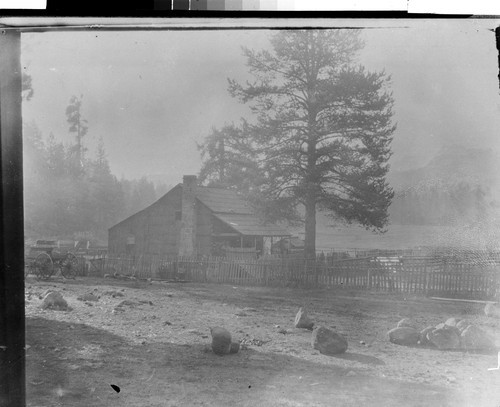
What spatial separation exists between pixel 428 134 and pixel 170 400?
2.67 m

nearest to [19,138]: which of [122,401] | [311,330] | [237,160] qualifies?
[237,160]

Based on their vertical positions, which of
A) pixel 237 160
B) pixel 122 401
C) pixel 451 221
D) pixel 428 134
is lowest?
pixel 122 401

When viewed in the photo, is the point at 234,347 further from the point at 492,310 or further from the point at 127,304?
the point at 492,310

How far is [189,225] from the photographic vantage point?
10.4ft

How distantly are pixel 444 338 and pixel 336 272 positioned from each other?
903mm

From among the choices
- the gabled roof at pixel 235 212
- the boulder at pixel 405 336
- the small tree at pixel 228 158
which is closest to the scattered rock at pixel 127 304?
the gabled roof at pixel 235 212

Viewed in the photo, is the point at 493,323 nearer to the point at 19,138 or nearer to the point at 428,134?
the point at 428,134

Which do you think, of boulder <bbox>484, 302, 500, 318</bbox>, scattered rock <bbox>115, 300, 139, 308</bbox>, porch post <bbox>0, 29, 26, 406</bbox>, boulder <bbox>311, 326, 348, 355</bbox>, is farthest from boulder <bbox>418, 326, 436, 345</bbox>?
porch post <bbox>0, 29, 26, 406</bbox>

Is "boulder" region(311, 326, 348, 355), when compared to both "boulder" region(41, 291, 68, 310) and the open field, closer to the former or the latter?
the open field

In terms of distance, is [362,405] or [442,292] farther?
[442,292]

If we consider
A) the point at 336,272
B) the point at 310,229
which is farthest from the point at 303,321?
the point at 310,229

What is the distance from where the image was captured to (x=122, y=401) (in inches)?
107

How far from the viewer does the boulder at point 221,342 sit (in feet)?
9.84

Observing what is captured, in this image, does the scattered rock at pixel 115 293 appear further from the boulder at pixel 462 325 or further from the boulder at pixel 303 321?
the boulder at pixel 462 325
